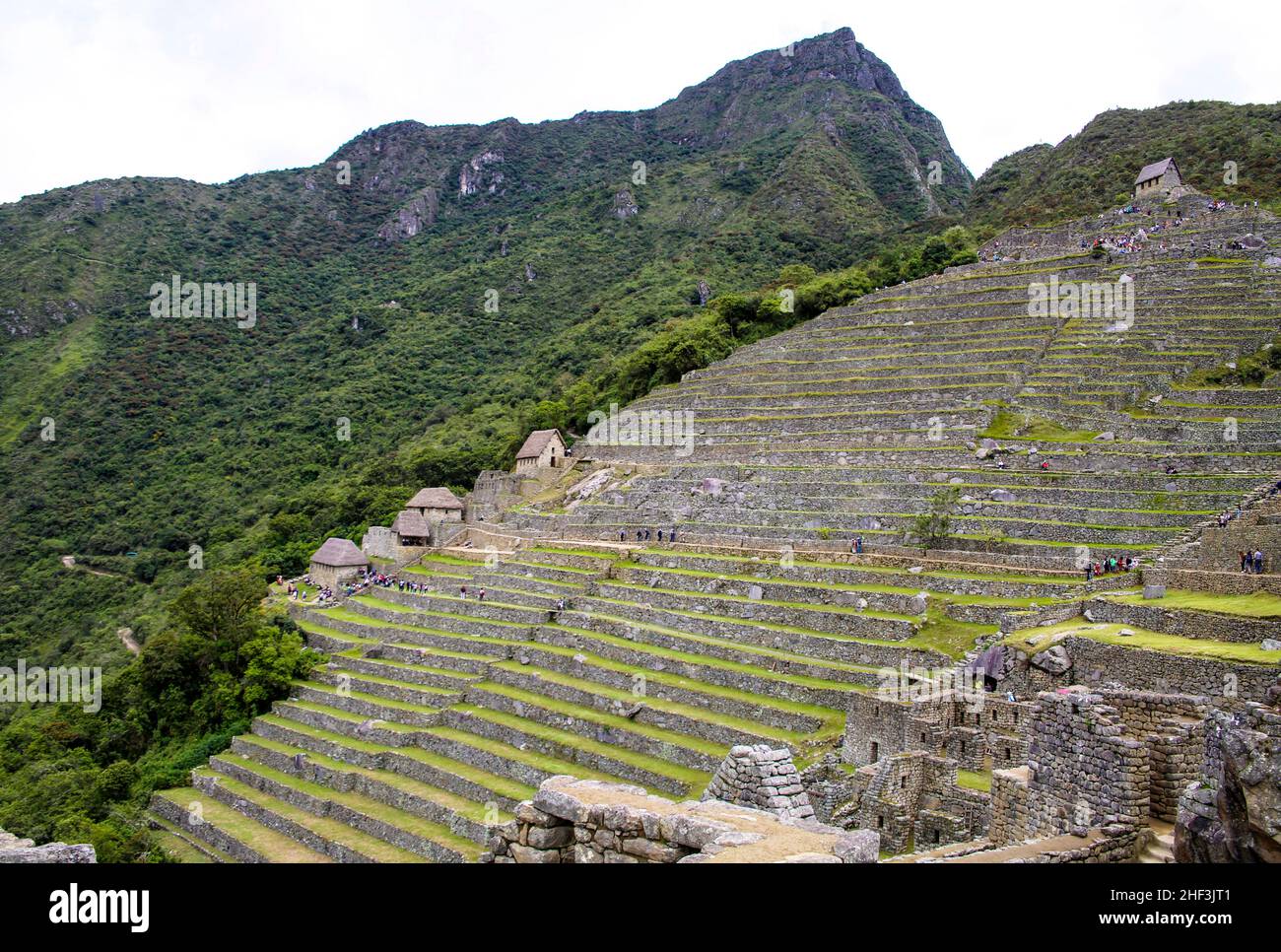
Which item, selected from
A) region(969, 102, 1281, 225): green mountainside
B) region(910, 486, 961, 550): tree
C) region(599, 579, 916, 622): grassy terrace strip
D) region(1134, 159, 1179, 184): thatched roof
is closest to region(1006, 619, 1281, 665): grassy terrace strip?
region(599, 579, 916, 622): grassy terrace strip

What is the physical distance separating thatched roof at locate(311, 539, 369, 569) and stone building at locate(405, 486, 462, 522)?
3074 mm

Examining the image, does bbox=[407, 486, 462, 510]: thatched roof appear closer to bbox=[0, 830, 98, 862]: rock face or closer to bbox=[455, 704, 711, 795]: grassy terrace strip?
bbox=[455, 704, 711, 795]: grassy terrace strip

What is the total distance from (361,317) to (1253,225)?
70348 millimetres

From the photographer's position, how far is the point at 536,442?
133ft

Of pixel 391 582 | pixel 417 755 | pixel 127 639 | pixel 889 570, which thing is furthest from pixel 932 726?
pixel 127 639

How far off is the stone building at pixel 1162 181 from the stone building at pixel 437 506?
124ft

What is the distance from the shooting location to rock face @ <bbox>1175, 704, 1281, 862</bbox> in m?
4.44

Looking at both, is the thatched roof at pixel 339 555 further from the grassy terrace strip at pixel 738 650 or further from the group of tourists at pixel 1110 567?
the group of tourists at pixel 1110 567

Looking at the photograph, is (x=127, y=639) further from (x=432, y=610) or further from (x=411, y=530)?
(x=432, y=610)

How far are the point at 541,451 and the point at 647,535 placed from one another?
42.3 feet

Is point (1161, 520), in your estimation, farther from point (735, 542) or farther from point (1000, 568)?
point (735, 542)

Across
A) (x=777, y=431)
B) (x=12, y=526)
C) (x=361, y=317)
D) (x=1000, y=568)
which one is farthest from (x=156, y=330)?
(x=1000, y=568)
